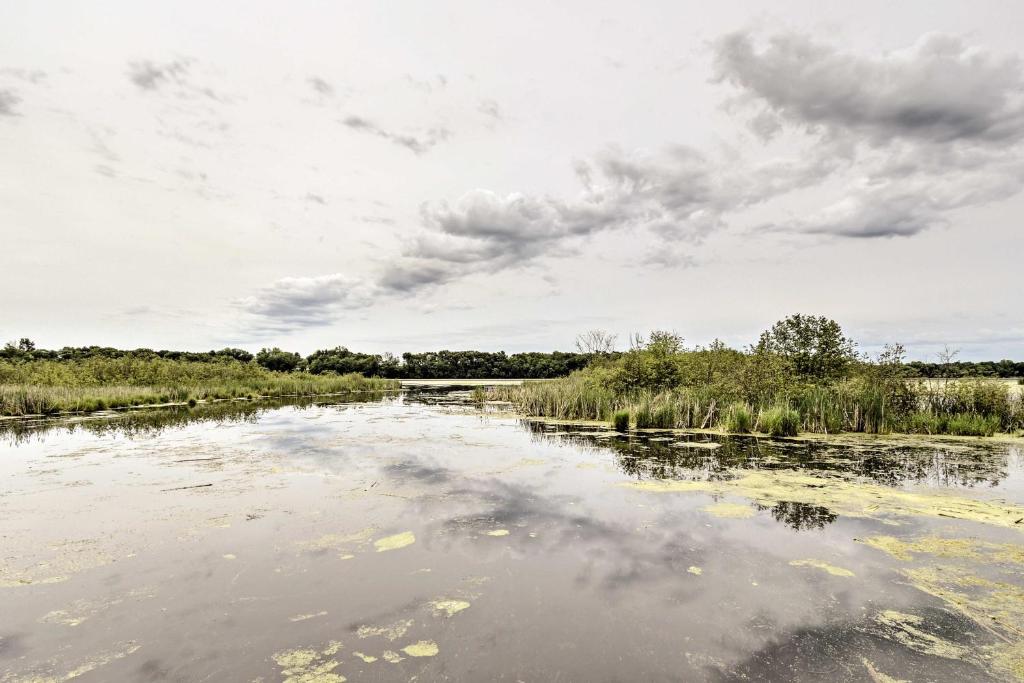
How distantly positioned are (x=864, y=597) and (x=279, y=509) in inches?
264

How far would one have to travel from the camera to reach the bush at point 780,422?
520 inches

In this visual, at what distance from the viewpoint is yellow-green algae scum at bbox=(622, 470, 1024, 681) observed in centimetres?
342

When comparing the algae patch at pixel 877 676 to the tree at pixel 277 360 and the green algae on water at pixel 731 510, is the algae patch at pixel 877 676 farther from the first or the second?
the tree at pixel 277 360

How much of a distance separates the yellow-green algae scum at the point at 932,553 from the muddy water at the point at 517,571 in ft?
0.09

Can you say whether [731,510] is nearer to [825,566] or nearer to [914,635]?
[825,566]

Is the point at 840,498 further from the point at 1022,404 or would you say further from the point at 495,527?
the point at 1022,404

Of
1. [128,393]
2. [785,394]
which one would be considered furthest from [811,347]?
[128,393]

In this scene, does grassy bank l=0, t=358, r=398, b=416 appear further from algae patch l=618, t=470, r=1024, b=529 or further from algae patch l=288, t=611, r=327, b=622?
algae patch l=618, t=470, r=1024, b=529

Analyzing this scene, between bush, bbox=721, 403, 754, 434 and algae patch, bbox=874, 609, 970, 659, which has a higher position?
bush, bbox=721, 403, 754, 434

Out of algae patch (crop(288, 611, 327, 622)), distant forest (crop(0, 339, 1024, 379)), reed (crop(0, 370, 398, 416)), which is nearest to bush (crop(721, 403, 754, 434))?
algae patch (crop(288, 611, 327, 622))

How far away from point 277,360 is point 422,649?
73.6 m

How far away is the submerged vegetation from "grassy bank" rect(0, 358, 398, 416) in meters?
19.4

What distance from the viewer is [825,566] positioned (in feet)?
15.4

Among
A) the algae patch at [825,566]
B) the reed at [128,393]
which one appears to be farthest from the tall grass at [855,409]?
the reed at [128,393]
